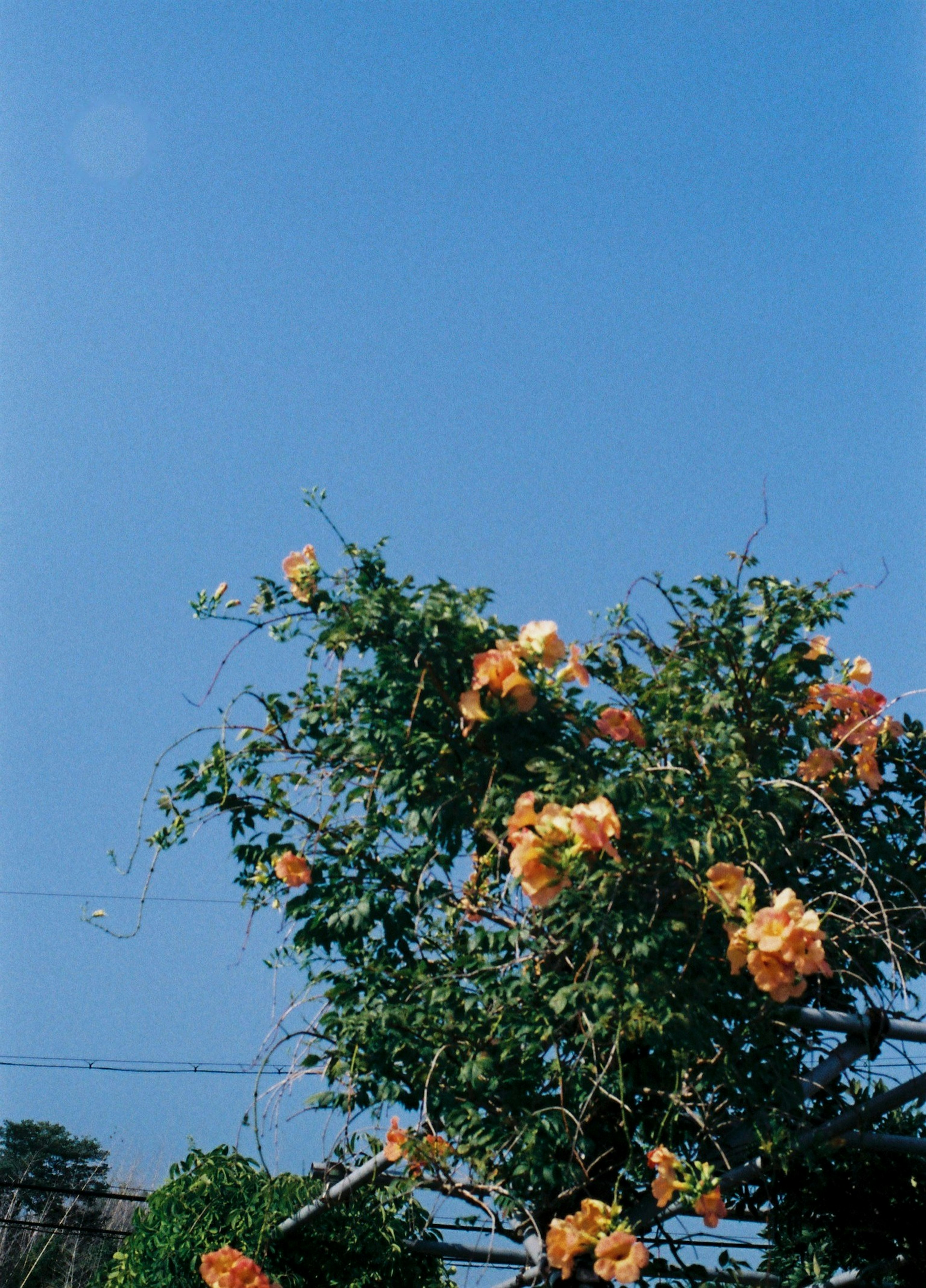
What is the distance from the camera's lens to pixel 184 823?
12.3 feet

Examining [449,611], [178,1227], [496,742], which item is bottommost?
[178,1227]

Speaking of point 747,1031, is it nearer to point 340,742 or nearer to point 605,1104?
point 605,1104

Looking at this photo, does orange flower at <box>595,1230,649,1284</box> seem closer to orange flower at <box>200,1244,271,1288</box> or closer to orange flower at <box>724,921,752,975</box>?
orange flower at <box>724,921,752,975</box>

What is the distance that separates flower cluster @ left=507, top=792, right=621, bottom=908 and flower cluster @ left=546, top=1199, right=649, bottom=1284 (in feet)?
2.71

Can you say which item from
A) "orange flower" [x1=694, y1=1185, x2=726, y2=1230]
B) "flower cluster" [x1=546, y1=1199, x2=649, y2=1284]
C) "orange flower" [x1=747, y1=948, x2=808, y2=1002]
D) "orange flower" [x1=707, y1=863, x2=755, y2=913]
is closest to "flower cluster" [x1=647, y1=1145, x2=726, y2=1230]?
"orange flower" [x1=694, y1=1185, x2=726, y2=1230]

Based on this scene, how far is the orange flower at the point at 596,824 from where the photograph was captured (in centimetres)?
286

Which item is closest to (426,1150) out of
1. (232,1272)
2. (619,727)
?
(232,1272)

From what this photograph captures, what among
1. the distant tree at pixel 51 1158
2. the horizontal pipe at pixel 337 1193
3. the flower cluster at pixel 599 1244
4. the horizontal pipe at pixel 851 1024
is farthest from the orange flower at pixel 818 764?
the distant tree at pixel 51 1158

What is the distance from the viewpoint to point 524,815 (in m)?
2.96

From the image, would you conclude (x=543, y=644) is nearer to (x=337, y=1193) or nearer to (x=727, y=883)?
(x=727, y=883)

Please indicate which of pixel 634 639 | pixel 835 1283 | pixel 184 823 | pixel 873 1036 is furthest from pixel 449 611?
pixel 835 1283

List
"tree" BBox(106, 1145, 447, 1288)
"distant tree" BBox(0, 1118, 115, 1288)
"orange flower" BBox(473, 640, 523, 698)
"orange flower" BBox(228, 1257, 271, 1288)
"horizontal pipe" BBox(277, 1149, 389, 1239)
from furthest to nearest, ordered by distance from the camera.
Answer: "distant tree" BBox(0, 1118, 115, 1288) < "tree" BBox(106, 1145, 447, 1288) < "horizontal pipe" BBox(277, 1149, 389, 1239) < "orange flower" BBox(228, 1257, 271, 1288) < "orange flower" BBox(473, 640, 523, 698)

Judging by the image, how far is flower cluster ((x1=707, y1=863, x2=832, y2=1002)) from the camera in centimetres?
274

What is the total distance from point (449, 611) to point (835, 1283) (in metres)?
3.07
